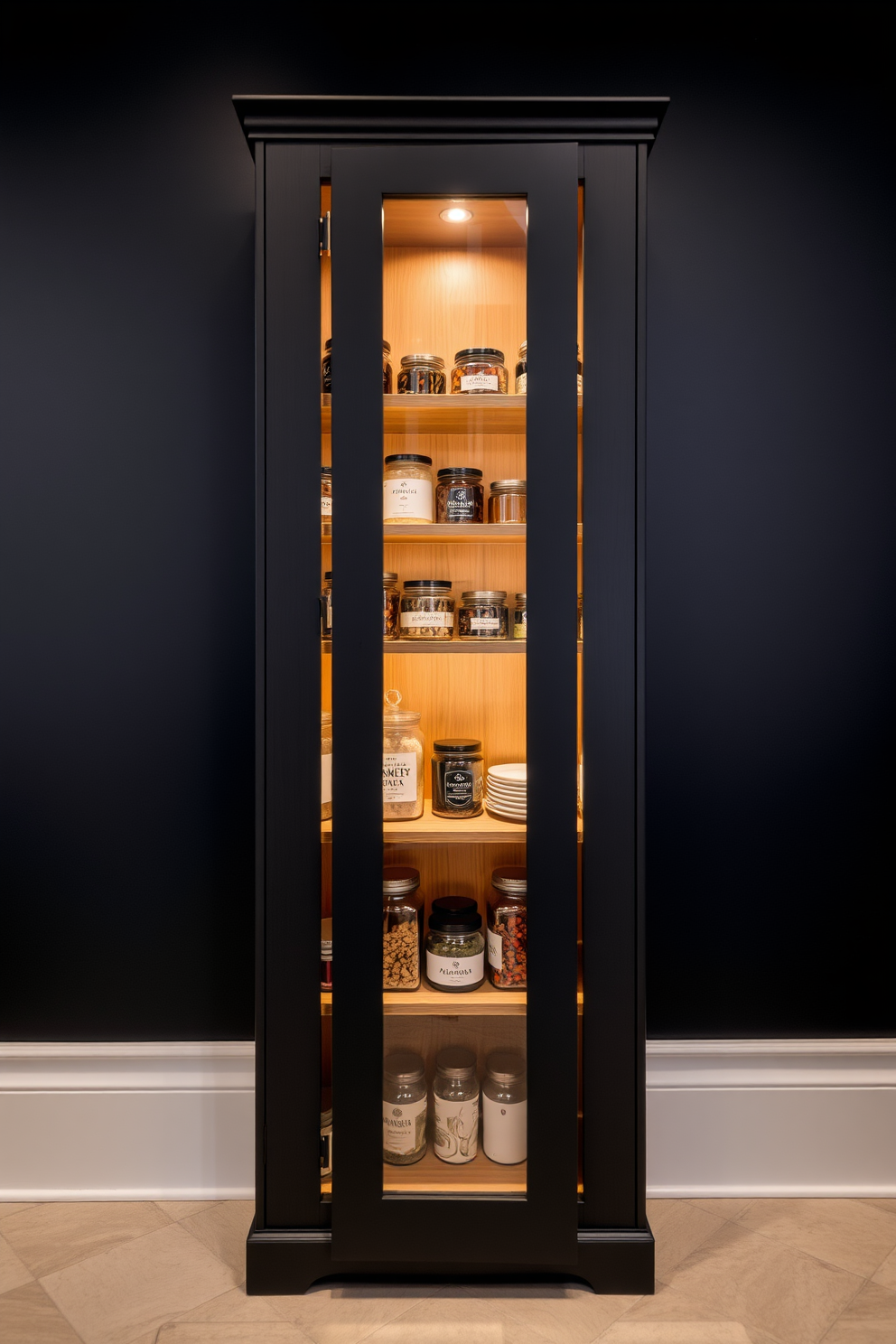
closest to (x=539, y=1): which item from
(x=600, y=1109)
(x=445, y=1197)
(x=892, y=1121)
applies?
(x=600, y=1109)

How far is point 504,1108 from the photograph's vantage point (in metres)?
1.46

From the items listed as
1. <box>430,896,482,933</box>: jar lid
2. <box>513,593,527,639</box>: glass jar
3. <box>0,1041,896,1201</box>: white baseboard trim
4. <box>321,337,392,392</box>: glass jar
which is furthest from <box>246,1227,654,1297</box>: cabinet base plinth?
<box>321,337,392,392</box>: glass jar

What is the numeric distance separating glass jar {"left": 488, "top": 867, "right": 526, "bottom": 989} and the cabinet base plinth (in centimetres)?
49

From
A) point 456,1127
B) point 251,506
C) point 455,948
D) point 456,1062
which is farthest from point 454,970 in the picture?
point 251,506

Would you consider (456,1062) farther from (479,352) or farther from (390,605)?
(479,352)

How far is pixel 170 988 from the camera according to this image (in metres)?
1.73

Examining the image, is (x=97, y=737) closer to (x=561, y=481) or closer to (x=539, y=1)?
(x=561, y=481)

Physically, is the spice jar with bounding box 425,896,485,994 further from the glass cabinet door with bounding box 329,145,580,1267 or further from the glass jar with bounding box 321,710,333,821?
the glass jar with bounding box 321,710,333,821

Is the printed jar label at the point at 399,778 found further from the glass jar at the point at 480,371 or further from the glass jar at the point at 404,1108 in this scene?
the glass jar at the point at 480,371

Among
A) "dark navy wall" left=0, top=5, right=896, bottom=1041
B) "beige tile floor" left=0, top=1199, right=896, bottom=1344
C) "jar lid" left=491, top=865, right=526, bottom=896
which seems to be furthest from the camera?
"dark navy wall" left=0, top=5, right=896, bottom=1041

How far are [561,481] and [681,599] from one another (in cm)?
52

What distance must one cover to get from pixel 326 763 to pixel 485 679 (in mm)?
357

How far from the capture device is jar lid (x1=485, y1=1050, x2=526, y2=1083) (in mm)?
1438

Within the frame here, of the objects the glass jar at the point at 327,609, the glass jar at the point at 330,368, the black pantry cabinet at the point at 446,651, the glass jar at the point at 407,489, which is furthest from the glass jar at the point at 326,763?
the glass jar at the point at 330,368
